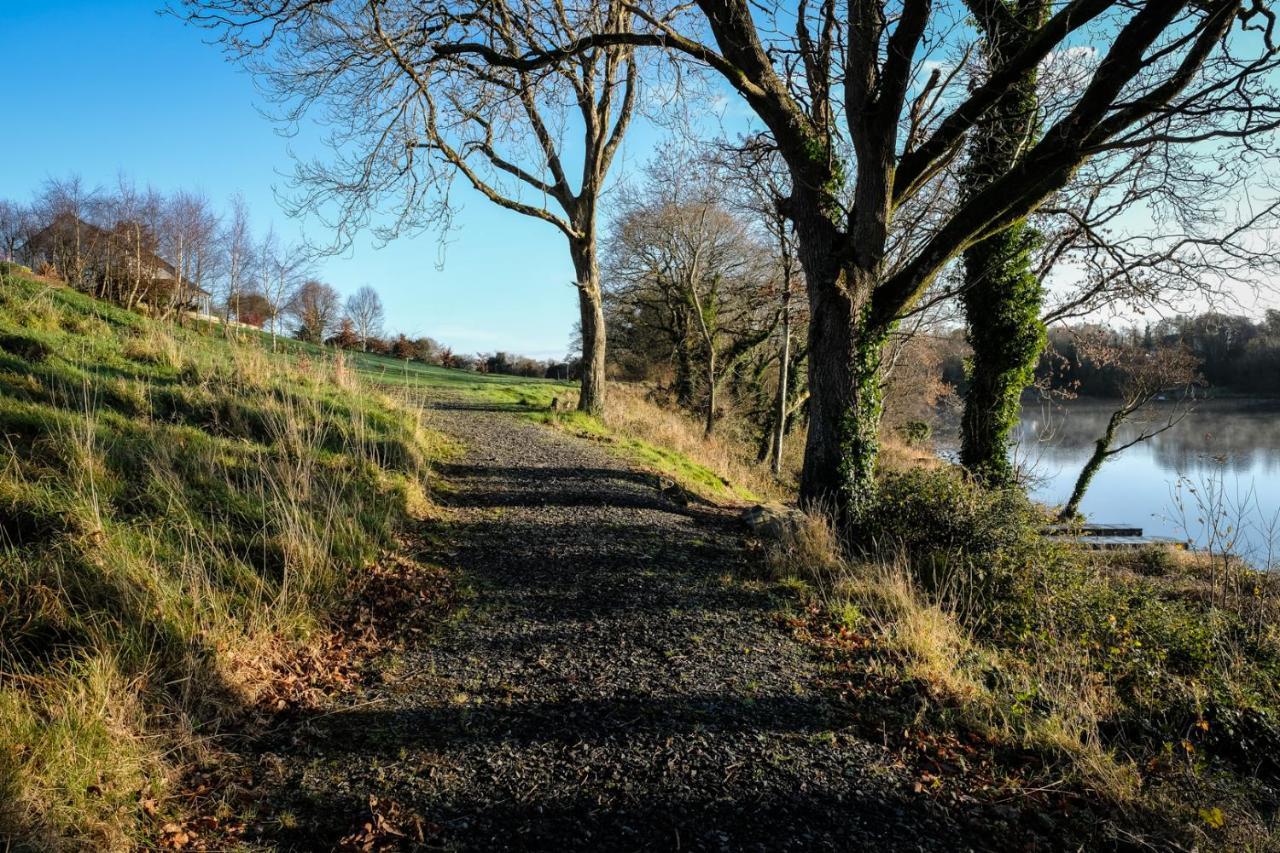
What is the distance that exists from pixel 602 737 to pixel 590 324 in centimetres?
1177

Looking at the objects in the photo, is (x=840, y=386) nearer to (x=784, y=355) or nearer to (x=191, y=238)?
(x=784, y=355)

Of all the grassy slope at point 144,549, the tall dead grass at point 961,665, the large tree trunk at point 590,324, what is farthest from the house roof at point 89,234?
the tall dead grass at point 961,665

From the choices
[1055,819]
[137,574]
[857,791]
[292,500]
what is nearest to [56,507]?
[137,574]

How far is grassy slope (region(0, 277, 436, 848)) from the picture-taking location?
113 inches

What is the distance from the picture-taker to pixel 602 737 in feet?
11.3

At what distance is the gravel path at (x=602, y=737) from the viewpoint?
2.86 metres

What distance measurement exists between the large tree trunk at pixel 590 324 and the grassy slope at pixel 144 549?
6203mm

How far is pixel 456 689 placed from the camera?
13.0ft

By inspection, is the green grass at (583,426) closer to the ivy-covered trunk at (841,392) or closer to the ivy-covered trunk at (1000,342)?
the ivy-covered trunk at (841,392)

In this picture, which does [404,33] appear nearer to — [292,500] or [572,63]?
[572,63]

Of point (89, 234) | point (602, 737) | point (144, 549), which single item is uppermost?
point (89, 234)

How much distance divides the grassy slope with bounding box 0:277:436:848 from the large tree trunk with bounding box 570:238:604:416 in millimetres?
6203

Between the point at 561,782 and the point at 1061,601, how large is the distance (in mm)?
5500

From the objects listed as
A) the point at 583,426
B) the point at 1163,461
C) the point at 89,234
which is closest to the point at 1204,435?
the point at 1163,461
